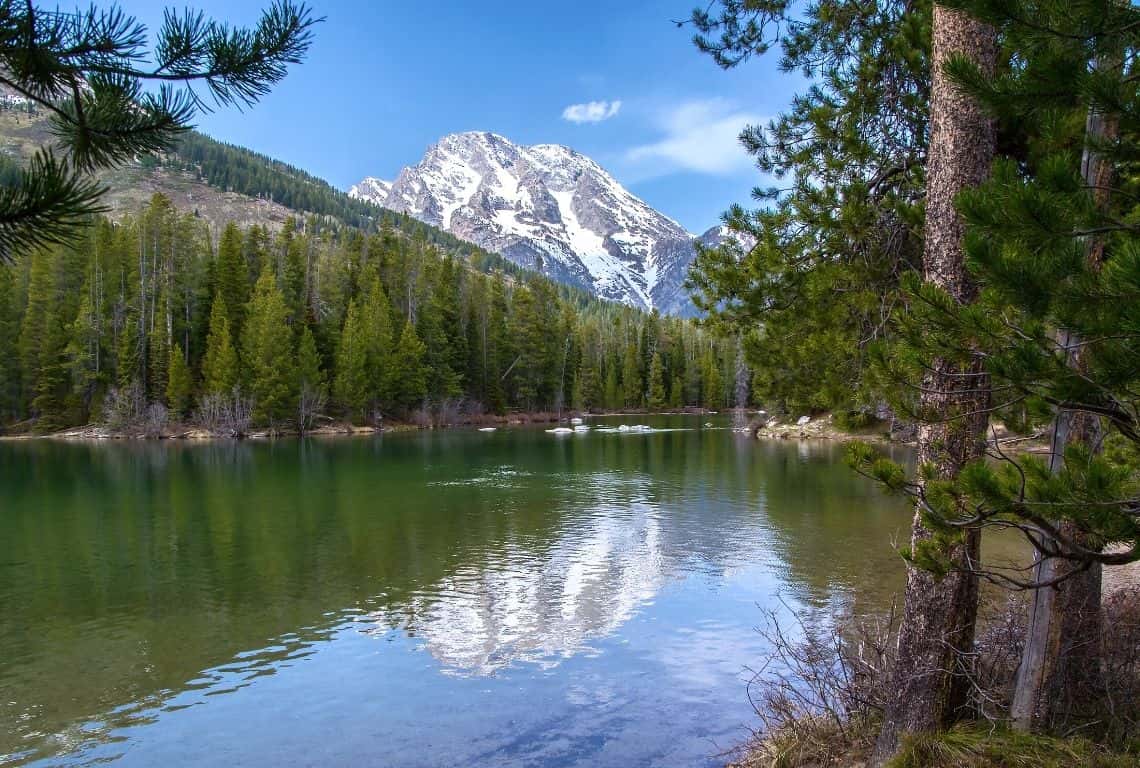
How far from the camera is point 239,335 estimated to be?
204ft

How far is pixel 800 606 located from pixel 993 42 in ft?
31.8

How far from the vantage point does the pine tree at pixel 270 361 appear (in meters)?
57.0

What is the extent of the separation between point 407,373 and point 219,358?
1669cm

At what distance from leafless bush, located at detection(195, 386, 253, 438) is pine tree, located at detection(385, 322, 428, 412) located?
42.5ft

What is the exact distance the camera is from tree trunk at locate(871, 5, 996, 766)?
477 centimetres

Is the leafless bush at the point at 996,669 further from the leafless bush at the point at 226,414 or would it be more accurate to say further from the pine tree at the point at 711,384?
the pine tree at the point at 711,384

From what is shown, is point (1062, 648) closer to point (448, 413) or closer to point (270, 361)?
point (270, 361)

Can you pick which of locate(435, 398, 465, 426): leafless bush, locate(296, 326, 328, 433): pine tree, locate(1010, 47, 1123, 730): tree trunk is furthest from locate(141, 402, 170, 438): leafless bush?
locate(1010, 47, 1123, 730): tree trunk

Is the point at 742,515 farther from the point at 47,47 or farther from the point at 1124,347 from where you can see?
the point at 47,47

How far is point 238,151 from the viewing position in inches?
7603

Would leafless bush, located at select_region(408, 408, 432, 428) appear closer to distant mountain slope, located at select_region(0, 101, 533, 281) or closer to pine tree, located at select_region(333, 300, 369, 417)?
pine tree, located at select_region(333, 300, 369, 417)

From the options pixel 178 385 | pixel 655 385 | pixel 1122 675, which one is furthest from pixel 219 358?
pixel 655 385

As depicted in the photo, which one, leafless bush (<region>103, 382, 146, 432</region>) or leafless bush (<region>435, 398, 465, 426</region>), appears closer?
leafless bush (<region>103, 382, 146, 432</region>)

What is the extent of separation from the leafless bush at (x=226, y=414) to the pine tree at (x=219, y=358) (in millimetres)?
566
